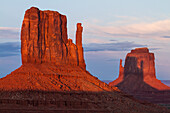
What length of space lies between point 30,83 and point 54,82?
637 centimetres

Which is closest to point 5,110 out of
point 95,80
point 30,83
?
point 30,83

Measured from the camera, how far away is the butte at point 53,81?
90.4 m

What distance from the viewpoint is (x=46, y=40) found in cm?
10925

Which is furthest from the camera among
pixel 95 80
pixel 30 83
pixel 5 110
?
pixel 95 80

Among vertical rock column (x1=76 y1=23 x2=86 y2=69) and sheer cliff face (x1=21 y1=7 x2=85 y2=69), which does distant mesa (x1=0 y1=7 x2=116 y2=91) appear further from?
vertical rock column (x1=76 y1=23 x2=86 y2=69)

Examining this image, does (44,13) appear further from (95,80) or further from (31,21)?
(95,80)

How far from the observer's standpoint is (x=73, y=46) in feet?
381

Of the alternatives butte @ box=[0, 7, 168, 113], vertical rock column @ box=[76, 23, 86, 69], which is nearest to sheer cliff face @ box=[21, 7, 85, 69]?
butte @ box=[0, 7, 168, 113]

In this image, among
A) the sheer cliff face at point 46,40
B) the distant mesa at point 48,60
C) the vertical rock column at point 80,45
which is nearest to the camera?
the distant mesa at point 48,60

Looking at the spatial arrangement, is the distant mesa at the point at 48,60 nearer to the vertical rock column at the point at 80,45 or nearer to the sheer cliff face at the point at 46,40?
the sheer cliff face at the point at 46,40

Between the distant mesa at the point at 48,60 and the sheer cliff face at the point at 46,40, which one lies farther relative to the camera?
the sheer cliff face at the point at 46,40

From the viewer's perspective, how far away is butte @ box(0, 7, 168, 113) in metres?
90.4

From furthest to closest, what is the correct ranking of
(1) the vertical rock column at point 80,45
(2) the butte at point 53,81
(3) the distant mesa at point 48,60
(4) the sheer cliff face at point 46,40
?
(1) the vertical rock column at point 80,45, (4) the sheer cliff face at point 46,40, (3) the distant mesa at point 48,60, (2) the butte at point 53,81

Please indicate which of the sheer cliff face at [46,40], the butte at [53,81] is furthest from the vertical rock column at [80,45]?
the sheer cliff face at [46,40]
